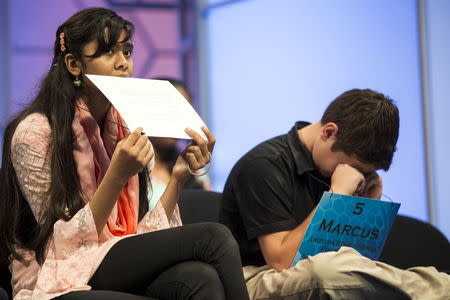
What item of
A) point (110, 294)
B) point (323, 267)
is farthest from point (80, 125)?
point (323, 267)

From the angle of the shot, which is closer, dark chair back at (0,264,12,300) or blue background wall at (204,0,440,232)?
dark chair back at (0,264,12,300)

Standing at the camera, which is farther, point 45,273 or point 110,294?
point 45,273

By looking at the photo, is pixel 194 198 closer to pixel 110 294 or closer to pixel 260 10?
pixel 110 294

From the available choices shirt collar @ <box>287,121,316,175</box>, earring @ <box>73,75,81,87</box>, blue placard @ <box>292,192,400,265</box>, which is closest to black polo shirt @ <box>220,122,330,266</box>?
shirt collar @ <box>287,121,316,175</box>

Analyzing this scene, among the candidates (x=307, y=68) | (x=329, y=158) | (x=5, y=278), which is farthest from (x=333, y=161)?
(x=307, y=68)

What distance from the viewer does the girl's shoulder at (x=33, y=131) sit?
6.52ft

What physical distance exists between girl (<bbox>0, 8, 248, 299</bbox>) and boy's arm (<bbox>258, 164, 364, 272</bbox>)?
1.00ft

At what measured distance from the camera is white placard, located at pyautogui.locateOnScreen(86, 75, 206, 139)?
187 cm

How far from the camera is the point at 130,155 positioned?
1850 mm

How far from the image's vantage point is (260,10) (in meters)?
5.08

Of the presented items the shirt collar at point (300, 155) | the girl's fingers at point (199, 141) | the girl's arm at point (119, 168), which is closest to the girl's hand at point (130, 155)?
the girl's arm at point (119, 168)

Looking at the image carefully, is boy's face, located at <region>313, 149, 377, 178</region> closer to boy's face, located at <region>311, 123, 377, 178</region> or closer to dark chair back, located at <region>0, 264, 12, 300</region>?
boy's face, located at <region>311, 123, 377, 178</region>

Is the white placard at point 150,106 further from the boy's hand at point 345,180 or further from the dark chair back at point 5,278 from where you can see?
the dark chair back at point 5,278

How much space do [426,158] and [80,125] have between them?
2312 mm
